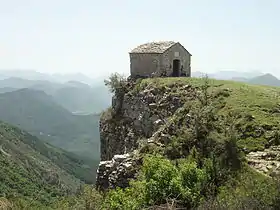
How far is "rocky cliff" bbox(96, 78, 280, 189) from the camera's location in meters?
21.2

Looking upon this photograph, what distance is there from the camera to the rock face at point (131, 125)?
2311cm

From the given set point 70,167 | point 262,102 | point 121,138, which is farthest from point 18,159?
point 262,102

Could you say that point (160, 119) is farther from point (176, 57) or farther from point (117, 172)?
point (176, 57)

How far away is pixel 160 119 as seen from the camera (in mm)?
29281

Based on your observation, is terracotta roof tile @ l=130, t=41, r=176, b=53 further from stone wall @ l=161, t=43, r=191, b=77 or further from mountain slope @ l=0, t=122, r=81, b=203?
mountain slope @ l=0, t=122, r=81, b=203

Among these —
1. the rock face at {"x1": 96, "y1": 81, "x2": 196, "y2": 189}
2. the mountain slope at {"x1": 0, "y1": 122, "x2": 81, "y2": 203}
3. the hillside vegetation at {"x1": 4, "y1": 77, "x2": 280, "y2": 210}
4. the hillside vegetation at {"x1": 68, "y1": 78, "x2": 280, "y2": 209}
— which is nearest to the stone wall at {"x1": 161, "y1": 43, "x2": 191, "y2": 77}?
the rock face at {"x1": 96, "y1": 81, "x2": 196, "y2": 189}

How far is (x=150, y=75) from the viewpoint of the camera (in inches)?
1421

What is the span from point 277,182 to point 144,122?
712 inches

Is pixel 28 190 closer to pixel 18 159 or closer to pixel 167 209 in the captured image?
pixel 18 159

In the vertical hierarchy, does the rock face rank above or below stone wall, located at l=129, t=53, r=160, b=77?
below

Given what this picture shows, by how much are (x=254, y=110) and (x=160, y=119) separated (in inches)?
332

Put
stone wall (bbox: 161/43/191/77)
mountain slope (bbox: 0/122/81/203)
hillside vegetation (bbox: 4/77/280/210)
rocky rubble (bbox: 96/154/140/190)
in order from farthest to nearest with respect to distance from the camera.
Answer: mountain slope (bbox: 0/122/81/203), stone wall (bbox: 161/43/191/77), rocky rubble (bbox: 96/154/140/190), hillside vegetation (bbox: 4/77/280/210)

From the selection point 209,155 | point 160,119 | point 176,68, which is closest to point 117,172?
point 209,155

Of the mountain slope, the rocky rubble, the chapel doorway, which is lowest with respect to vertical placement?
the mountain slope
